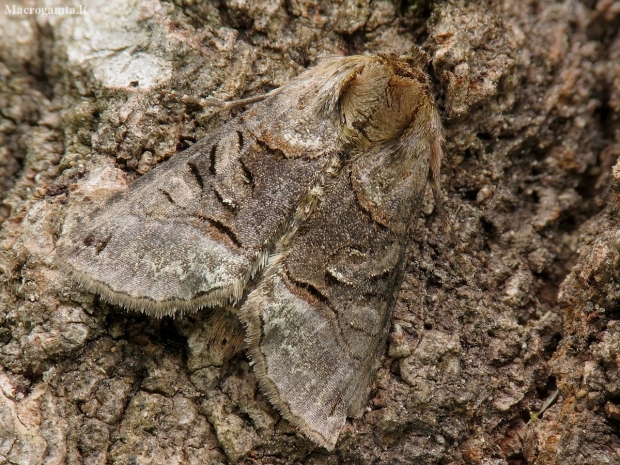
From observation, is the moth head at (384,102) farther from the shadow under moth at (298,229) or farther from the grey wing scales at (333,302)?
the grey wing scales at (333,302)

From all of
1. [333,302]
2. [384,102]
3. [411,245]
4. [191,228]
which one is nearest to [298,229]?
[333,302]

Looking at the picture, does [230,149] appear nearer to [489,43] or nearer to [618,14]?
[489,43]

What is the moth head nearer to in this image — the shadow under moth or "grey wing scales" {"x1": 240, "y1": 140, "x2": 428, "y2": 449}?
the shadow under moth

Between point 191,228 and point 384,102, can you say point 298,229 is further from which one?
point 384,102

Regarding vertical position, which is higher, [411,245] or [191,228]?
[411,245]

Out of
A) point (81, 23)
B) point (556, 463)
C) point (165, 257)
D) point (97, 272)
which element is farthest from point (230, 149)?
point (556, 463)

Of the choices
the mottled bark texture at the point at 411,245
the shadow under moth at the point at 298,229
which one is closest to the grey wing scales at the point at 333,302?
the shadow under moth at the point at 298,229

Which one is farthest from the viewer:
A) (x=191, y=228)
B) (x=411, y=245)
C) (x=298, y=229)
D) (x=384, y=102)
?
(x=411, y=245)
